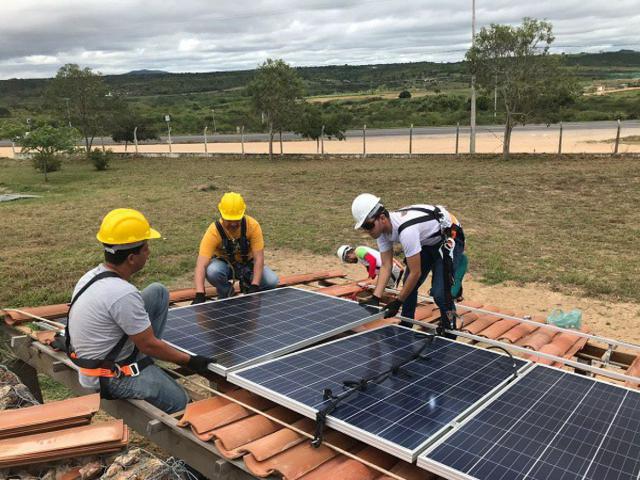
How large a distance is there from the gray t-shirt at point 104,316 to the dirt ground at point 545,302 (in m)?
4.21

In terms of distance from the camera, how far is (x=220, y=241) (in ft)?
20.4

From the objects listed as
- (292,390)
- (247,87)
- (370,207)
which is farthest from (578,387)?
(247,87)

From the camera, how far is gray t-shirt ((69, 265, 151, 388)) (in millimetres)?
3432

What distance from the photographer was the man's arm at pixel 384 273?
16.3 ft

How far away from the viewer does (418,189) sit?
657 inches

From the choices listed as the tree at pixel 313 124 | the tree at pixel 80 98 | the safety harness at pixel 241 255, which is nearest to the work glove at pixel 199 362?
the safety harness at pixel 241 255

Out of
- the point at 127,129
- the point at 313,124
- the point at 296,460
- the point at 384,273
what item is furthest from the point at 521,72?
the point at 127,129

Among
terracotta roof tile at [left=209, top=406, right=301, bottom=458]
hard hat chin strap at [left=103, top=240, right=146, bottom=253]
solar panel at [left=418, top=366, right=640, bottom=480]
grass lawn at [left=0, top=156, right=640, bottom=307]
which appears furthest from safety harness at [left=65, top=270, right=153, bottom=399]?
grass lawn at [left=0, top=156, right=640, bottom=307]

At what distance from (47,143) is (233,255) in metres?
19.7

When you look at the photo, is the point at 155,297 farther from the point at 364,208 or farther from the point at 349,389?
the point at 364,208

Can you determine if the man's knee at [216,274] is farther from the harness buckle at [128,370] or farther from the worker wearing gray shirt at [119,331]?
the harness buckle at [128,370]

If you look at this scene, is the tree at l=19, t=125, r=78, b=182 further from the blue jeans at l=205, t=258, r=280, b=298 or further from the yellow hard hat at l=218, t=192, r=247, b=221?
the yellow hard hat at l=218, t=192, r=247, b=221

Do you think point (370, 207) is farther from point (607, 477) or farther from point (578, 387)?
point (607, 477)

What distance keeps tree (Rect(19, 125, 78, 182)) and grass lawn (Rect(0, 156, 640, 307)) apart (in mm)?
724
